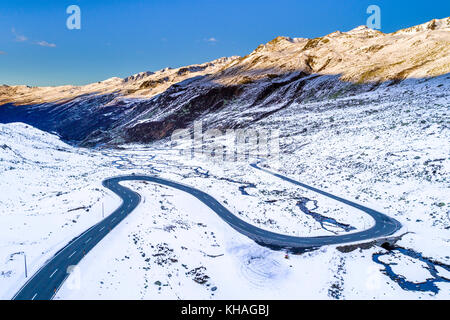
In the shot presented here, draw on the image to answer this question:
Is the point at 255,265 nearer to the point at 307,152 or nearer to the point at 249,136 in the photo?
the point at 307,152

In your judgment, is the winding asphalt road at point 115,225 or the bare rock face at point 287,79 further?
the bare rock face at point 287,79

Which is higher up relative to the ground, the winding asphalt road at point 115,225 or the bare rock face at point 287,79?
the bare rock face at point 287,79

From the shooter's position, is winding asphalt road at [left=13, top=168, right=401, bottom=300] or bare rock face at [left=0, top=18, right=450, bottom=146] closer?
winding asphalt road at [left=13, top=168, right=401, bottom=300]

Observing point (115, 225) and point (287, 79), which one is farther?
point (287, 79)

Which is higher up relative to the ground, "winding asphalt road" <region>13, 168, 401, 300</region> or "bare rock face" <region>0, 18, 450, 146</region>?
"bare rock face" <region>0, 18, 450, 146</region>

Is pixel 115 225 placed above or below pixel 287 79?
below
